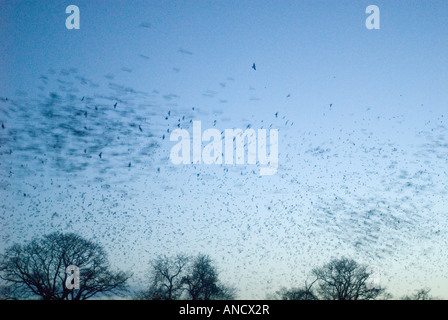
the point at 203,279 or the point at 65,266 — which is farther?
the point at 203,279

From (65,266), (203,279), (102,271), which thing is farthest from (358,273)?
(65,266)
